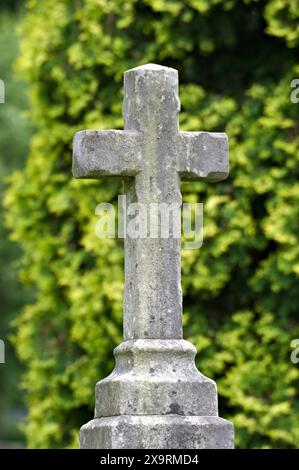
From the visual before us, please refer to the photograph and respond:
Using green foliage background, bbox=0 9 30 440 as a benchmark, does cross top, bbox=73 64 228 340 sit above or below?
below

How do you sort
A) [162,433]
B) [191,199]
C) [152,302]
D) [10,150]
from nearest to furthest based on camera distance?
[162,433] < [152,302] < [191,199] < [10,150]

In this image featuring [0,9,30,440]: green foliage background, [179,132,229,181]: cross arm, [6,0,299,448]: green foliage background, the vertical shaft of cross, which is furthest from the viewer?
[0,9,30,440]: green foliage background

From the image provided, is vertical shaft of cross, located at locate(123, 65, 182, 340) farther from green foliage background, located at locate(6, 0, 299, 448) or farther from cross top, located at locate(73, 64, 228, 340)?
green foliage background, located at locate(6, 0, 299, 448)

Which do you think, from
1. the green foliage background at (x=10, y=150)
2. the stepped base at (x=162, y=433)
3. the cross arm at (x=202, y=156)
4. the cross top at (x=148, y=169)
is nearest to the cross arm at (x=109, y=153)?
the cross top at (x=148, y=169)

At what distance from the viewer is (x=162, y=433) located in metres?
4.31

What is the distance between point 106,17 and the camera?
299 inches

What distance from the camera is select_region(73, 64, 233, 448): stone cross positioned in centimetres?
436

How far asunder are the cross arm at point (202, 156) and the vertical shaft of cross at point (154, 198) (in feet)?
0.19

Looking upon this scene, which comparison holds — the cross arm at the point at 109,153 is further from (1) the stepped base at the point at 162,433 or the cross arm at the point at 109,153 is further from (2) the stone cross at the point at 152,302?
(1) the stepped base at the point at 162,433

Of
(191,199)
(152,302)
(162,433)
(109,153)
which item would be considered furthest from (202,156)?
(191,199)

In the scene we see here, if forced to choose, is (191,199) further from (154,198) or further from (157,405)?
(157,405)

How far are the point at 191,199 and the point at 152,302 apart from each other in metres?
2.70

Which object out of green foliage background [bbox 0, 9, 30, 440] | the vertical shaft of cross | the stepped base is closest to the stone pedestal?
the stepped base

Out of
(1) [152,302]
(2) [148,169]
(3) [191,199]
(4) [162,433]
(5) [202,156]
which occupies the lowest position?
(4) [162,433]
